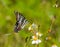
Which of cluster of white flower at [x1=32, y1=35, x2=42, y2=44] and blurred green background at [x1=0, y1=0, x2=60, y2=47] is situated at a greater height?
blurred green background at [x1=0, y1=0, x2=60, y2=47]

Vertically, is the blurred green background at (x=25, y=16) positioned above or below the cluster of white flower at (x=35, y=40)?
above

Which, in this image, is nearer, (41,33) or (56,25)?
(41,33)

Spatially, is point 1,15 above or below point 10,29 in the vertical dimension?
above

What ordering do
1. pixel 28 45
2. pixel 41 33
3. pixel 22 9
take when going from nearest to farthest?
pixel 28 45, pixel 41 33, pixel 22 9

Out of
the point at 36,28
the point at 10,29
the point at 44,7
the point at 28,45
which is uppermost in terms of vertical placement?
the point at 44,7

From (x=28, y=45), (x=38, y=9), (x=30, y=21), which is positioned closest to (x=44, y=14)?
(x=38, y=9)

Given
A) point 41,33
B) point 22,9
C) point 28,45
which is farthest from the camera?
point 22,9

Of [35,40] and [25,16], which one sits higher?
[25,16]

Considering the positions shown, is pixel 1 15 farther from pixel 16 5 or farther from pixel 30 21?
pixel 30 21
